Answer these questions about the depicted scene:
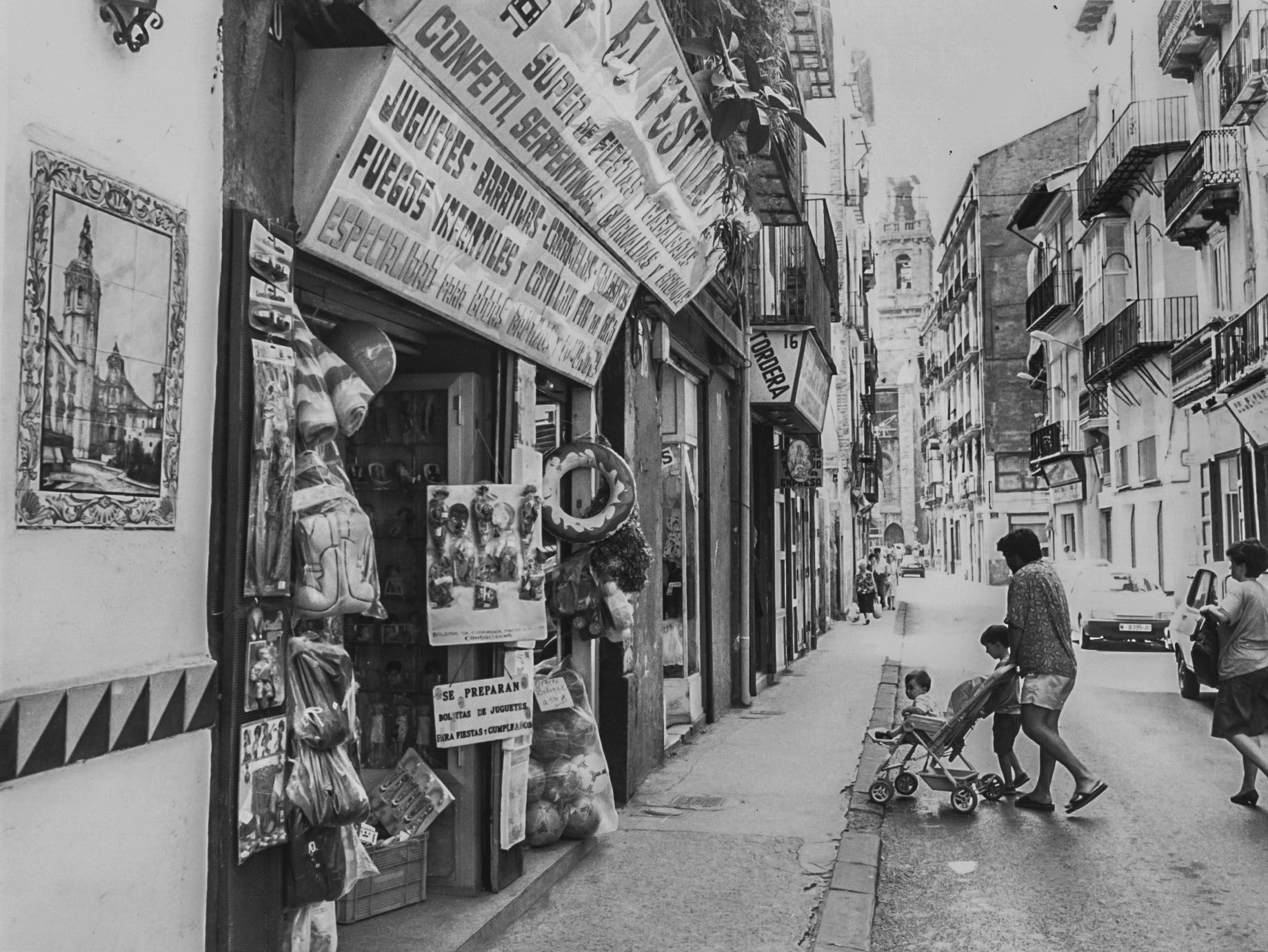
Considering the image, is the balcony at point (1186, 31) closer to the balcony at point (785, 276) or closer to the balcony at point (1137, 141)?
the balcony at point (1137, 141)

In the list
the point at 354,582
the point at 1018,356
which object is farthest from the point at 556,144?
the point at 1018,356

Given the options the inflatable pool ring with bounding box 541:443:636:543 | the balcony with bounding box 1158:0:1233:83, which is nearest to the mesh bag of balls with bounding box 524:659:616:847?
the inflatable pool ring with bounding box 541:443:636:543

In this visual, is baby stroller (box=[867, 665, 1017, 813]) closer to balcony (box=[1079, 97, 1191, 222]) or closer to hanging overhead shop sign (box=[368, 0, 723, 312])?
hanging overhead shop sign (box=[368, 0, 723, 312])

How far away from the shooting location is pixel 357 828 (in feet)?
16.9

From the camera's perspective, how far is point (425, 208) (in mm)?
4562

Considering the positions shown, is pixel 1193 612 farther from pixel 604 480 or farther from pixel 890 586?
pixel 890 586

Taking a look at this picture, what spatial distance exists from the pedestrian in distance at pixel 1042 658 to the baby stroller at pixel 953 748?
0.18m

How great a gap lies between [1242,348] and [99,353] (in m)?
22.9

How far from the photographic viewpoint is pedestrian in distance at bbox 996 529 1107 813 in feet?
26.6

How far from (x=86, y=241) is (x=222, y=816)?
169cm

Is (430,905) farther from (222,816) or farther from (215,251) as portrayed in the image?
(215,251)

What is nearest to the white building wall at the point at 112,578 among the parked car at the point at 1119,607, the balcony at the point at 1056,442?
the parked car at the point at 1119,607

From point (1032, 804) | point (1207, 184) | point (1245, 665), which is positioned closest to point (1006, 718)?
point (1032, 804)

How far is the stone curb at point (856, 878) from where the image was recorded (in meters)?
5.53
